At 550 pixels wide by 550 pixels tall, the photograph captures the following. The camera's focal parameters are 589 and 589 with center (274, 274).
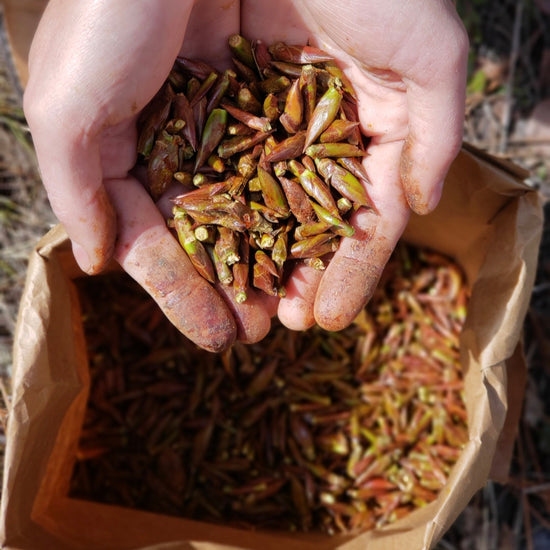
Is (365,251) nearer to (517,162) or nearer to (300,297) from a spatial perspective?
(300,297)

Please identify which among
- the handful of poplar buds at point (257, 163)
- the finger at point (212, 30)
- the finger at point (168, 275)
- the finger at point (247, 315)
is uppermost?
the finger at point (212, 30)

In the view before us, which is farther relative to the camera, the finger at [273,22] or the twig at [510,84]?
the twig at [510,84]

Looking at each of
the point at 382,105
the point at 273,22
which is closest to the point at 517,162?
the point at 382,105

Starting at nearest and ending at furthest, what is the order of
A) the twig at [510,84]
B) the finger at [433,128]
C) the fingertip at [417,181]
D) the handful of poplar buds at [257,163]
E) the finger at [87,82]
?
the finger at [87,82] → the finger at [433,128] → the fingertip at [417,181] → the handful of poplar buds at [257,163] → the twig at [510,84]

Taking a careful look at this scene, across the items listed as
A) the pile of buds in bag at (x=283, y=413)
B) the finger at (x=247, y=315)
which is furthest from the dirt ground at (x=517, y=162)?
the finger at (x=247, y=315)

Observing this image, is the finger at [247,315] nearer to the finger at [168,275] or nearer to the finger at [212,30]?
the finger at [168,275]

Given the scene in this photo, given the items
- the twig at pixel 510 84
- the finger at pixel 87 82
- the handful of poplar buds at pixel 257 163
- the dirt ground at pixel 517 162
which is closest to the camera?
the finger at pixel 87 82
